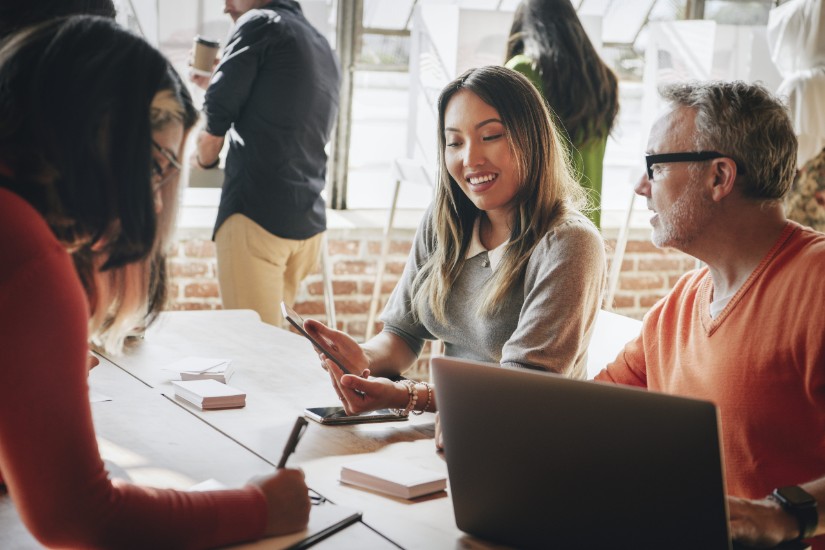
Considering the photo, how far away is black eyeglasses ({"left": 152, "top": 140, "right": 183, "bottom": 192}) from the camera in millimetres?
1144

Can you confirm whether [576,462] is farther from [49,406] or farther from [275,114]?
[275,114]

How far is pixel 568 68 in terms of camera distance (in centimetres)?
318

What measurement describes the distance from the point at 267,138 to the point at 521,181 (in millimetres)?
1522

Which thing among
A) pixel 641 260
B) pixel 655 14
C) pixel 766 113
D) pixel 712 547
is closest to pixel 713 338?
pixel 766 113

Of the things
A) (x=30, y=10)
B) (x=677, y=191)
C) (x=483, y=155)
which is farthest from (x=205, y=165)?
(x=677, y=191)

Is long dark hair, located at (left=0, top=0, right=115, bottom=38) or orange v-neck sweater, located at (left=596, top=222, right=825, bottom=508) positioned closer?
orange v-neck sweater, located at (left=596, top=222, right=825, bottom=508)

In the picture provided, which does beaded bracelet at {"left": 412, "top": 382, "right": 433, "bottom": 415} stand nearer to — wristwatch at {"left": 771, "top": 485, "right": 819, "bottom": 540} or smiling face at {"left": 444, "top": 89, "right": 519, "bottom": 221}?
smiling face at {"left": 444, "top": 89, "right": 519, "bottom": 221}

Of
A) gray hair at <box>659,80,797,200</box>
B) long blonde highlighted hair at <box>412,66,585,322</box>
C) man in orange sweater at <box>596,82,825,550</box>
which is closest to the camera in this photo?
man in orange sweater at <box>596,82,825,550</box>

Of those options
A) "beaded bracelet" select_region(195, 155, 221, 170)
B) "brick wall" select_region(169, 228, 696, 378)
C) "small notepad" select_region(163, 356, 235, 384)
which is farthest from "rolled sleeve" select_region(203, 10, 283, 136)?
"small notepad" select_region(163, 356, 235, 384)

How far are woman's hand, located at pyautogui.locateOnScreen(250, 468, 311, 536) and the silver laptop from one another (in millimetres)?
196

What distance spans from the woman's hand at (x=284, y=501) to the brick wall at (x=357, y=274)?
296 cm

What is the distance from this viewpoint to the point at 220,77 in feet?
10.5

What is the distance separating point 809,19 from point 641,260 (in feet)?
4.95

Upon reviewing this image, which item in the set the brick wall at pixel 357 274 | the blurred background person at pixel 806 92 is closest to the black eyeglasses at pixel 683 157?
the blurred background person at pixel 806 92
